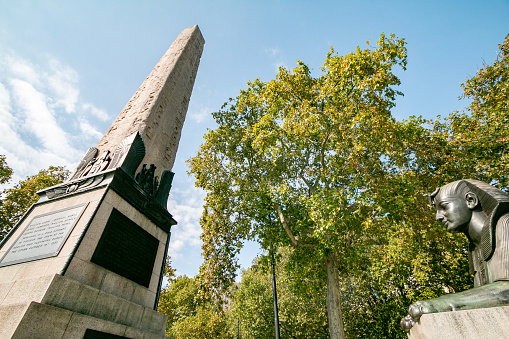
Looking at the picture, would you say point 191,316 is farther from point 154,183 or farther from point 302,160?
point 154,183

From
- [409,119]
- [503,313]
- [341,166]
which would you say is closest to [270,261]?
[341,166]

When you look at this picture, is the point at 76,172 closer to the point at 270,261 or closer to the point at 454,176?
the point at 270,261

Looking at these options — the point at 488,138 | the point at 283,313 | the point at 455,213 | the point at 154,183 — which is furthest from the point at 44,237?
→ the point at 283,313

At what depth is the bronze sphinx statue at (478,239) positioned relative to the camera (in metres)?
1.95

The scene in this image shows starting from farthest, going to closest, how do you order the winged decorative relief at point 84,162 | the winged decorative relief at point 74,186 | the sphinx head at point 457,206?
1. the winged decorative relief at point 84,162
2. the winged decorative relief at point 74,186
3. the sphinx head at point 457,206

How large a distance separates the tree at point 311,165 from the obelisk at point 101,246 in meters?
5.51

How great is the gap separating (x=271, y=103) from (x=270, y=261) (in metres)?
7.33

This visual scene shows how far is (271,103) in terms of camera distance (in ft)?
38.5

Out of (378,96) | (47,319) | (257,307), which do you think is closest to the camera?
(47,319)

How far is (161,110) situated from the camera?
6629mm

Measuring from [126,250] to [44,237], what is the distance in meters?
1.22

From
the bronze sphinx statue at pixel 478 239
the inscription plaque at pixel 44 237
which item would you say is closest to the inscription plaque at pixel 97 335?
the inscription plaque at pixel 44 237

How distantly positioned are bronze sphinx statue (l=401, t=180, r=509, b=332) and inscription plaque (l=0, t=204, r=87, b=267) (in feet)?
14.9

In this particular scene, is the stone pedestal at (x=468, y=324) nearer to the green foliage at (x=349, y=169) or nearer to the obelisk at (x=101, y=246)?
the obelisk at (x=101, y=246)
